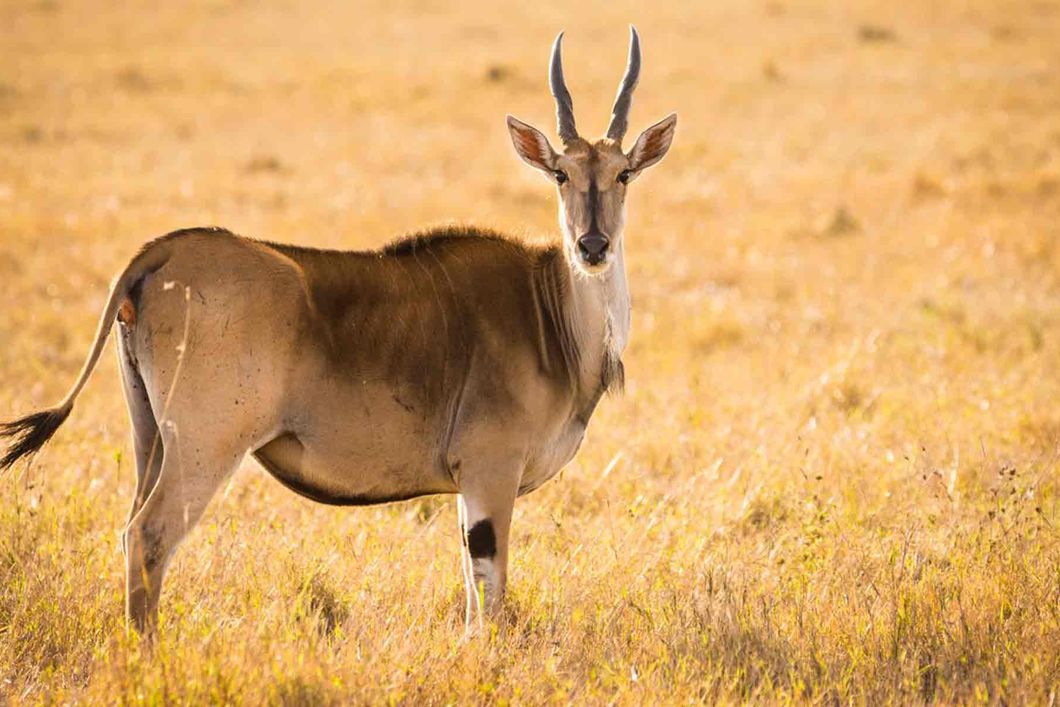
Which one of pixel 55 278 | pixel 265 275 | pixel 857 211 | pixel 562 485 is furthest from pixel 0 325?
pixel 857 211

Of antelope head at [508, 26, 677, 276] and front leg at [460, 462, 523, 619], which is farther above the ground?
antelope head at [508, 26, 677, 276]

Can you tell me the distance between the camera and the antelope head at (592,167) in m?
5.68

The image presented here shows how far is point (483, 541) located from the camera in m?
5.24

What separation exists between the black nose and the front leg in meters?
0.96

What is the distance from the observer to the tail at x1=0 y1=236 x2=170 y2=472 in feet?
16.2

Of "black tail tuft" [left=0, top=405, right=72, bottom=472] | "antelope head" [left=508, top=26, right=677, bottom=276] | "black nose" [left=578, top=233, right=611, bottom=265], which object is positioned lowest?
"black tail tuft" [left=0, top=405, right=72, bottom=472]

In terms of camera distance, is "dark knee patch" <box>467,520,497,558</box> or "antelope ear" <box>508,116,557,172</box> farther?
"antelope ear" <box>508,116,557,172</box>

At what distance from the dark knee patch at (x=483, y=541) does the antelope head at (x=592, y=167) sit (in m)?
1.21

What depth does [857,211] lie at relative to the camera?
15570 mm

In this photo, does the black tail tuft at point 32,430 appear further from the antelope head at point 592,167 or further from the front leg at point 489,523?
the antelope head at point 592,167

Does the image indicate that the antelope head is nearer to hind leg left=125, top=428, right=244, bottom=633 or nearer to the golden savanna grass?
the golden savanna grass

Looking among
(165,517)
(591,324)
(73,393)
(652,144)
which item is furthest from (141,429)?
(652,144)

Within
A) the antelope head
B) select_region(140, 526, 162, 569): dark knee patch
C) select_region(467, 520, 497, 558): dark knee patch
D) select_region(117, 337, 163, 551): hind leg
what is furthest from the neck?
select_region(140, 526, 162, 569): dark knee patch

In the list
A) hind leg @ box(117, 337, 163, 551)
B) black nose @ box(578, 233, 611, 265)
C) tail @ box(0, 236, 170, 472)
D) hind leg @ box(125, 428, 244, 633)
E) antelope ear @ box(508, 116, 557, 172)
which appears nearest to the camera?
hind leg @ box(125, 428, 244, 633)
